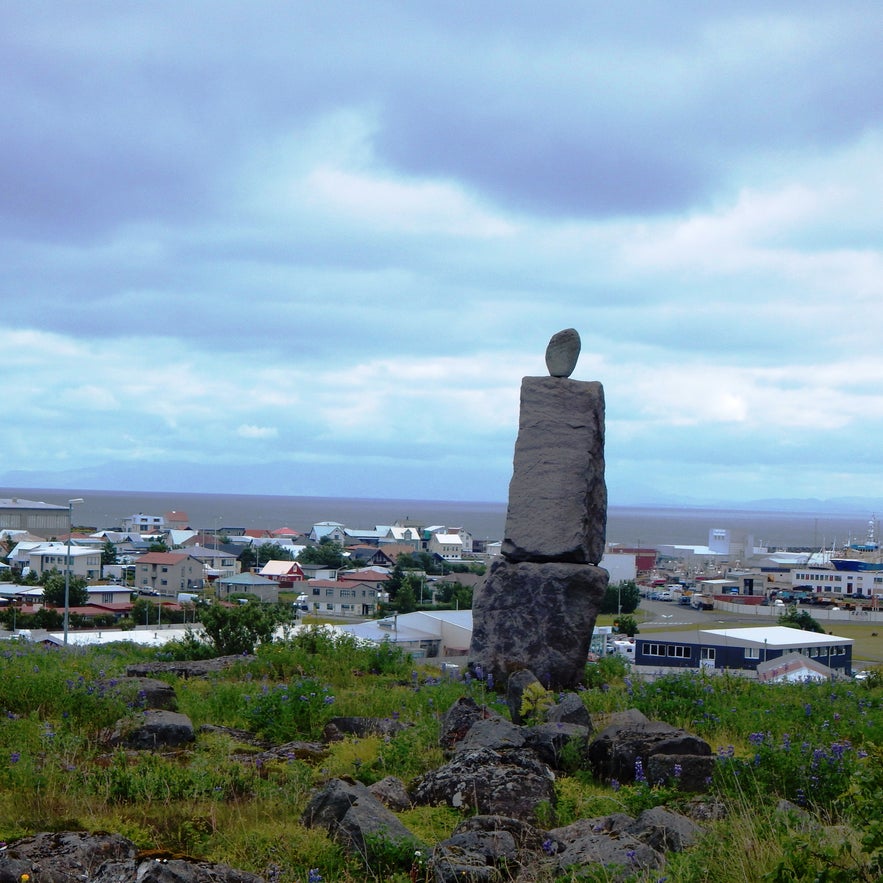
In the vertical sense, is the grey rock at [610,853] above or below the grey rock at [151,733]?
above

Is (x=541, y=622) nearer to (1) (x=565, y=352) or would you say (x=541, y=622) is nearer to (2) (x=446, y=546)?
(1) (x=565, y=352)

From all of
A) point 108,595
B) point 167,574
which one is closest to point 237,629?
point 108,595

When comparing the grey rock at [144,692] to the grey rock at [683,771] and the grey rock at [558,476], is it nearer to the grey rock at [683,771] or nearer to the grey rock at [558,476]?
the grey rock at [683,771]

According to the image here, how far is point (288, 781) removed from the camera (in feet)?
22.2

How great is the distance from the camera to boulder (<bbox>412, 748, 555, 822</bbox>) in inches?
245

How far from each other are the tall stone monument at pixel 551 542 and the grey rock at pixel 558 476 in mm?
12

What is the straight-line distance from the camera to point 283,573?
80688 mm

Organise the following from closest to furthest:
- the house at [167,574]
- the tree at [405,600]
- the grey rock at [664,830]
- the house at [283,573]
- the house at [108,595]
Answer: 1. the grey rock at [664,830]
2. the house at [108,595]
3. the tree at [405,600]
4. the house at [167,574]
5. the house at [283,573]

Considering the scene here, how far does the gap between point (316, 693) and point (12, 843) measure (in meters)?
4.34

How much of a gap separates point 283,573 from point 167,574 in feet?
29.2

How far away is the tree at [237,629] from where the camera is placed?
48.9 feet

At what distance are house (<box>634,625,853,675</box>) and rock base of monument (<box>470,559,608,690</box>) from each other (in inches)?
429

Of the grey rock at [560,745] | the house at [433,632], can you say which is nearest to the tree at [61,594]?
the house at [433,632]

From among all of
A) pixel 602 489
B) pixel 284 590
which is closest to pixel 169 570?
pixel 284 590
